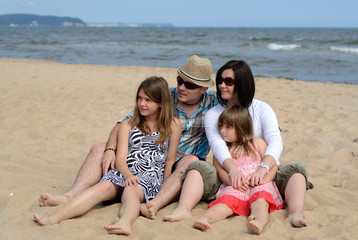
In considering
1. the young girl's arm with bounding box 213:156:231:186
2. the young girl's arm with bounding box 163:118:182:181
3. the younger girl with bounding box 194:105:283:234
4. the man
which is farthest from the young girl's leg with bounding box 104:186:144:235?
the young girl's arm with bounding box 213:156:231:186

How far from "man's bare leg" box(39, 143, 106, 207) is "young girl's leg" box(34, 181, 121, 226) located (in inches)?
8.6

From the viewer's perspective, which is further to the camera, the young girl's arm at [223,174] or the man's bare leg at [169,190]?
the young girl's arm at [223,174]

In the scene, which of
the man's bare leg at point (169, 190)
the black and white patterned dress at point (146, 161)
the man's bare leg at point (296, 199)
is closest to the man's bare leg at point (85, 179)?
the black and white patterned dress at point (146, 161)

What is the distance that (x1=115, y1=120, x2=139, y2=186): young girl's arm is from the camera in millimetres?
3016

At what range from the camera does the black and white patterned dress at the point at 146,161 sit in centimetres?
312

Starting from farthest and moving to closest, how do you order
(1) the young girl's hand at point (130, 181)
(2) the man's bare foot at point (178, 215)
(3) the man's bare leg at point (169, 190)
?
(1) the young girl's hand at point (130, 181) → (3) the man's bare leg at point (169, 190) → (2) the man's bare foot at point (178, 215)

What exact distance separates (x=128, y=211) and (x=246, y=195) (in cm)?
88

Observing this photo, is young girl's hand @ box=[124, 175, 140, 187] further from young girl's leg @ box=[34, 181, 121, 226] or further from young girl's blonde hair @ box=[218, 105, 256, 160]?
young girl's blonde hair @ box=[218, 105, 256, 160]

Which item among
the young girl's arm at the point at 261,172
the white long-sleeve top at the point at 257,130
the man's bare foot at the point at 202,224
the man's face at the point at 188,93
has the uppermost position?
the man's face at the point at 188,93

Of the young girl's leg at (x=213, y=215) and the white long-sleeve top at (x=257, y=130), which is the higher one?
the white long-sleeve top at (x=257, y=130)

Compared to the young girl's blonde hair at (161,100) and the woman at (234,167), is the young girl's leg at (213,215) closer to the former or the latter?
the woman at (234,167)

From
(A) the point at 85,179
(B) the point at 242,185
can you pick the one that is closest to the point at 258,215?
(B) the point at 242,185

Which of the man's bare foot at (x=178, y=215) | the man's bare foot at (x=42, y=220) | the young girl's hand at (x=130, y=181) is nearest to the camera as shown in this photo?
the man's bare foot at (x=42, y=220)

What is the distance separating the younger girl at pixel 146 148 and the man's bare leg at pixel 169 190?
11 centimetres
